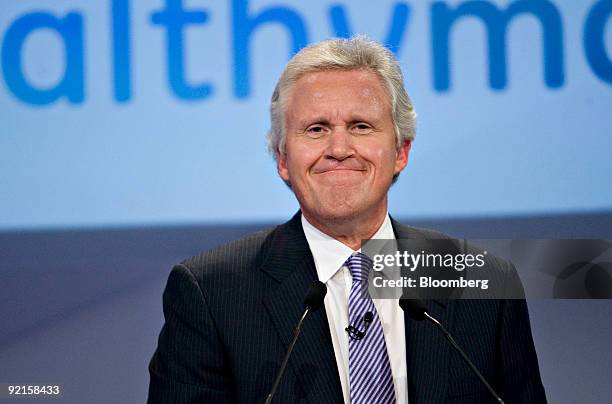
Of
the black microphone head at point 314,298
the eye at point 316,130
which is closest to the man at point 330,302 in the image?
the eye at point 316,130

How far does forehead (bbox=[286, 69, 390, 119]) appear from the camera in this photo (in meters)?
2.00

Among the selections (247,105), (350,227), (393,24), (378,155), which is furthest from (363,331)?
(393,24)

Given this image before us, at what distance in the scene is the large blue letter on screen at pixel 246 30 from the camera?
2.62 meters

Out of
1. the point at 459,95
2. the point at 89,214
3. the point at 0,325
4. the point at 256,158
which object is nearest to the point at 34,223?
the point at 89,214

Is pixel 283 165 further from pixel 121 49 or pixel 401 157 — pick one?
pixel 121 49

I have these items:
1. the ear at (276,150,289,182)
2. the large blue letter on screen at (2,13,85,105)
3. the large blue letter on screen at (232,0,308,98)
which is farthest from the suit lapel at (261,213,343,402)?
the large blue letter on screen at (2,13,85,105)

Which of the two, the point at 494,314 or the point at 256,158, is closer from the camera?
the point at 494,314

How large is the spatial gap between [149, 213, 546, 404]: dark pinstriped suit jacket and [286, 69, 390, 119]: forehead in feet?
0.96

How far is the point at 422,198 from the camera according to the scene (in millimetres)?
2596

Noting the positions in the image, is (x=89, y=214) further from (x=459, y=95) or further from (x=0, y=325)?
(x=459, y=95)

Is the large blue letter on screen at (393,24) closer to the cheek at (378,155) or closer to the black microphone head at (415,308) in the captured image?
the cheek at (378,155)

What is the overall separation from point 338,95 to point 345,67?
3.4 inches

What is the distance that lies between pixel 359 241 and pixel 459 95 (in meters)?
0.75

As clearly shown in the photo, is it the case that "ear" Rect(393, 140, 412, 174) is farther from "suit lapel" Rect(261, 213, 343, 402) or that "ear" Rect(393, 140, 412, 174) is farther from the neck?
"suit lapel" Rect(261, 213, 343, 402)
